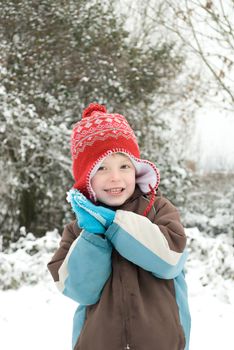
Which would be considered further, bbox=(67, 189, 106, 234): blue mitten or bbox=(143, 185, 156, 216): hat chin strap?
bbox=(143, 185, 156, 216): hat chin strap

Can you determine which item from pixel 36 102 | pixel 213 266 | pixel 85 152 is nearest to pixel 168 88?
pixel 36 102

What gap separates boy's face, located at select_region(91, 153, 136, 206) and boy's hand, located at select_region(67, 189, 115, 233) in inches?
4.7

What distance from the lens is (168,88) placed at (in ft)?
26.5

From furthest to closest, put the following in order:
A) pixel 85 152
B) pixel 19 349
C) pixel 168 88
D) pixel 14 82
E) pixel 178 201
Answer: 1. pixel 168 88
2. pixel 178 201
3. pixel 14 82
4. pixel 19 349
5. pixel 85 152

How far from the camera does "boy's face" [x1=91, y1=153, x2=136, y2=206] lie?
5.45 feet

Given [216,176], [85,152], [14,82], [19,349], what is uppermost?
[14,82]

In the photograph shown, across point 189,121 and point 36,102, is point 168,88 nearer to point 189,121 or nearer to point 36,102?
point 189,121

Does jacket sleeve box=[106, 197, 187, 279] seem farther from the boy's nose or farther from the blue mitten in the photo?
the boy's nose

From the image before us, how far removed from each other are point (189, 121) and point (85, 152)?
7.24 metres

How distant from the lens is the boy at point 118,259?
1.53m

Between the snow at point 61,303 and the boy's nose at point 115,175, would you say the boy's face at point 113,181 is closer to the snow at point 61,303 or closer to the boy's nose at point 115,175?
the boy's nose at point 115,175

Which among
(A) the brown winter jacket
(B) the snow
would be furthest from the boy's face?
(B) the snow

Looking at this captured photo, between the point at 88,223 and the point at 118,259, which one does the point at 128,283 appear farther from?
the point at 88,223

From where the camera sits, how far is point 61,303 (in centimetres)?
412
